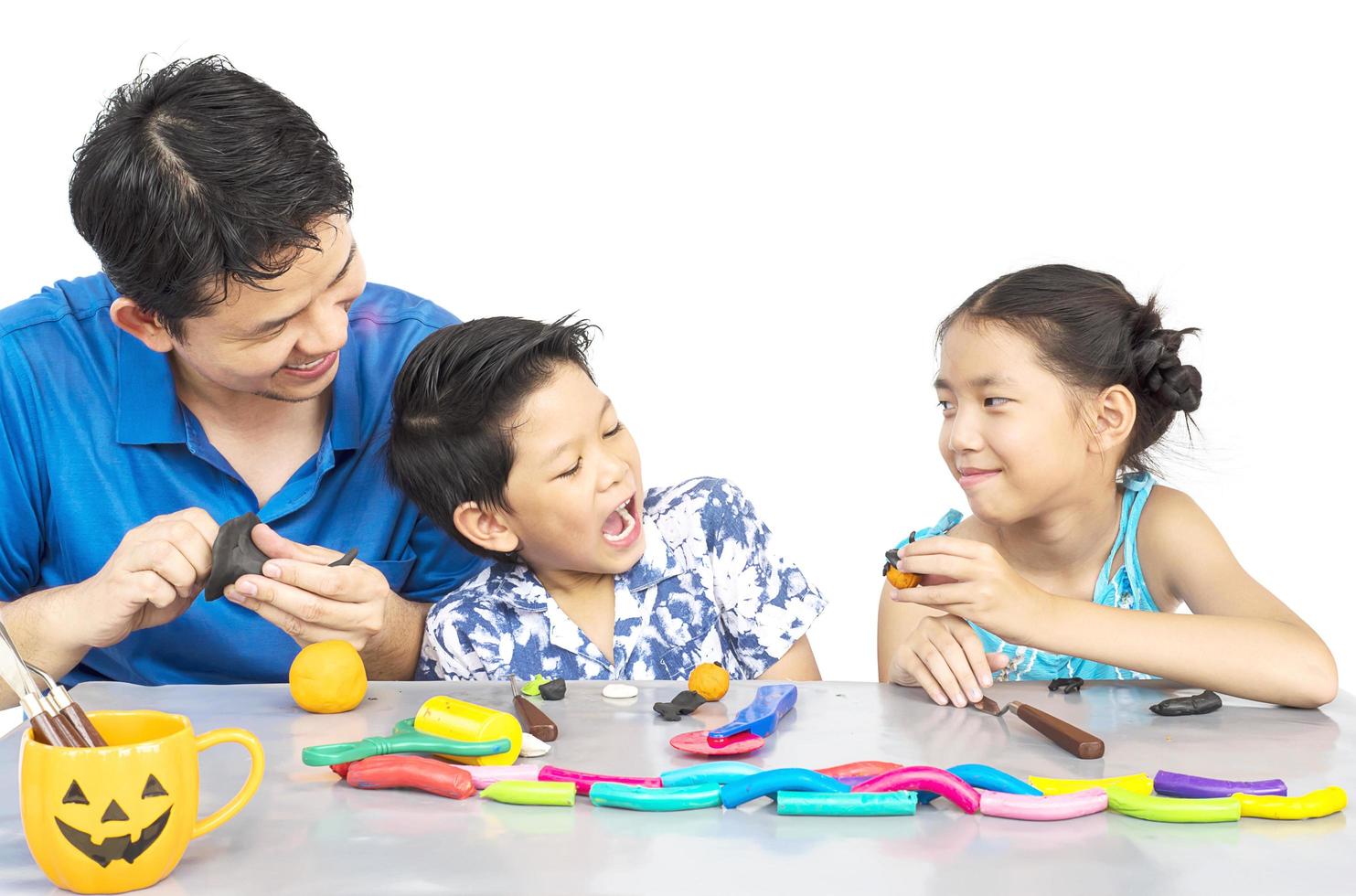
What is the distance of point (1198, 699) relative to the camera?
118 centimetres

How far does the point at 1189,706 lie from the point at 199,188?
1.06 metres

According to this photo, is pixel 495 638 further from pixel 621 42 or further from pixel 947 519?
pixel 621 42

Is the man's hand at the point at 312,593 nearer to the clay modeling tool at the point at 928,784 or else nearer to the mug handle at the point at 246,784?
the mug handle at the point at 246,784

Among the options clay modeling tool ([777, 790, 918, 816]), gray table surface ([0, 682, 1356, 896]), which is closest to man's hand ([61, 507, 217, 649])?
gray table surface ([0, 682, 1356, 896])

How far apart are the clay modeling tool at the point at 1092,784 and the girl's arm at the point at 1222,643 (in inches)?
12.3

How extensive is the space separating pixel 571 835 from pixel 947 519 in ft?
3.42

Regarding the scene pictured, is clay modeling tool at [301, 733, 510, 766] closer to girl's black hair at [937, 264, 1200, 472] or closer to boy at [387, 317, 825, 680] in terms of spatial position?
boy at [387, 317, 825, 680]

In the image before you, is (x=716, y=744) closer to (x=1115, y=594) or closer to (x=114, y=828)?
(x=114, y=828)

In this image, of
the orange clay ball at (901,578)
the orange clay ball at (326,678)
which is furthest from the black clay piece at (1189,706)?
the orange clay ball at (326,678)

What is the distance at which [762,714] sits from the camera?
1.11m

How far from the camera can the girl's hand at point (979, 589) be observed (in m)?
1.28

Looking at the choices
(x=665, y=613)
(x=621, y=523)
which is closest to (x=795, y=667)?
(x=665, y=613)

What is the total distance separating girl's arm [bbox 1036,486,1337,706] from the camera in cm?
121

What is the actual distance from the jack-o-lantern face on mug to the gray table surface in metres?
0.04
